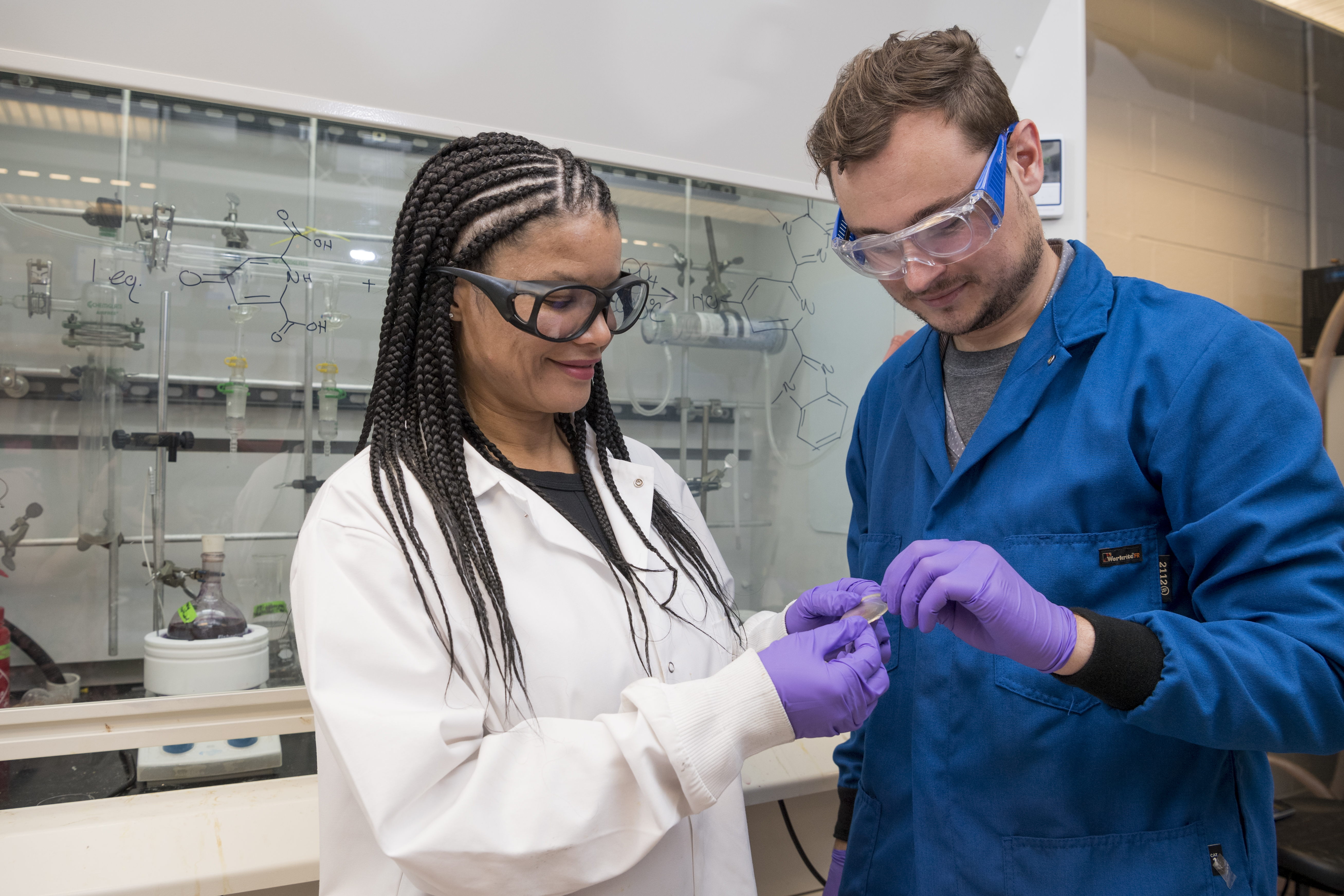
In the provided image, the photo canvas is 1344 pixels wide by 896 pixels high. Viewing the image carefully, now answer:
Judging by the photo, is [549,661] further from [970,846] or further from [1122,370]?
[1122,370]

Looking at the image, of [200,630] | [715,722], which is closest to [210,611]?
[200,630]

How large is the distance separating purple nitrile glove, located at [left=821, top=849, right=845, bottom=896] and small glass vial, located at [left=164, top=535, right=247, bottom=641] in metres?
1.07

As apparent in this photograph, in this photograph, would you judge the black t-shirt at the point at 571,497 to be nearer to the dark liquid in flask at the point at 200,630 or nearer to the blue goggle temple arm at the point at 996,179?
the blue goggle temple arm at the point at 996,179

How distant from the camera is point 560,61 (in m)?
1.61

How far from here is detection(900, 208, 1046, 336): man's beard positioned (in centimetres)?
108

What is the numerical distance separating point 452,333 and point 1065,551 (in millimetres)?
778

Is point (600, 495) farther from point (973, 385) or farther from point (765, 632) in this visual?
point (973, 385)

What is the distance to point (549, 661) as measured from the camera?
913 mm

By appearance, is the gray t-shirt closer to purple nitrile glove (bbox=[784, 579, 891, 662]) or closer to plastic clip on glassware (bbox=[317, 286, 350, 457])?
purple nitrile glove (bbox=[784, 579, 891, 662])

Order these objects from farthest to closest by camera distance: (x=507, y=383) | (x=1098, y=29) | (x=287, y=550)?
1. (x=1098, y=29)
2. (x=287, y=550)
3. (x=507, y=383)

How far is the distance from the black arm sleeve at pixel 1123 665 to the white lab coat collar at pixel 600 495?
1.67ft

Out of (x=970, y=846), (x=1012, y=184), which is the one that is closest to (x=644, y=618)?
(x=970, y=846)

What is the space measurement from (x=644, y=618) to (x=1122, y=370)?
64 centimetres

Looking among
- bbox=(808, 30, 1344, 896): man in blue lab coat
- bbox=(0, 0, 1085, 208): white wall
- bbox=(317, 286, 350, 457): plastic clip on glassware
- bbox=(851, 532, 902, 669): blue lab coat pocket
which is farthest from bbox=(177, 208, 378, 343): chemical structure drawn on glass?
bbox=(851, 532, 902, 669): blue lab coat pocket
